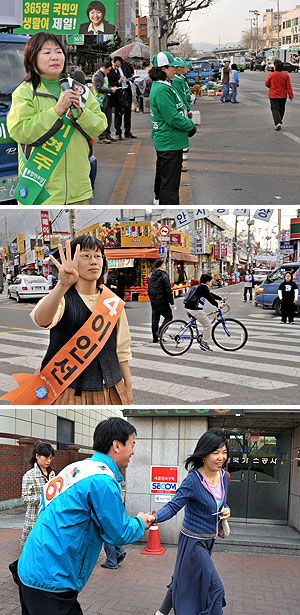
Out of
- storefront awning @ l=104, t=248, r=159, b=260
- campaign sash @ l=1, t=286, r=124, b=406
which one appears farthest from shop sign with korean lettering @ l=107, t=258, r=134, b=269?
campaign sash @ l=1, t=286, r=124, b=406

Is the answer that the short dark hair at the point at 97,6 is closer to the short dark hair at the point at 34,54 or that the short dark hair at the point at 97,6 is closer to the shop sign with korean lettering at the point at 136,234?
the short dark hair at the point at 34,54

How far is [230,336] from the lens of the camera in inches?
223

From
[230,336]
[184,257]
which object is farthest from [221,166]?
[184,257]

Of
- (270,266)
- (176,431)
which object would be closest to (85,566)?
(270,266)

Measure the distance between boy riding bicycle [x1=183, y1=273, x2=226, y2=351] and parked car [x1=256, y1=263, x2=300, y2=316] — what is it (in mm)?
370

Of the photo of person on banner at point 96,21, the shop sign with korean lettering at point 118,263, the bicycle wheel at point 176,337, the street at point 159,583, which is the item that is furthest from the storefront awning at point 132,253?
the photo of person on banner at point 96,21

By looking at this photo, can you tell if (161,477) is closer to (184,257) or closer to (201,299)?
(201,299)

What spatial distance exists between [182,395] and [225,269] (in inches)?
44.8

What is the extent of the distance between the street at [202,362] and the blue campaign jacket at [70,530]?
1.58 meters

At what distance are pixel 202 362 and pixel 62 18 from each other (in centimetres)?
381

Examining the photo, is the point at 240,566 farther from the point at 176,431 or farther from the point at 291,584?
the point at 176,431

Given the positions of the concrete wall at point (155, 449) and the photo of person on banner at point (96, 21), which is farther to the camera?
the concrete wall at point (155, 449)

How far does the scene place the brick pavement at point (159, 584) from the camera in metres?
5.35

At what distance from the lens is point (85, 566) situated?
2.41 m
